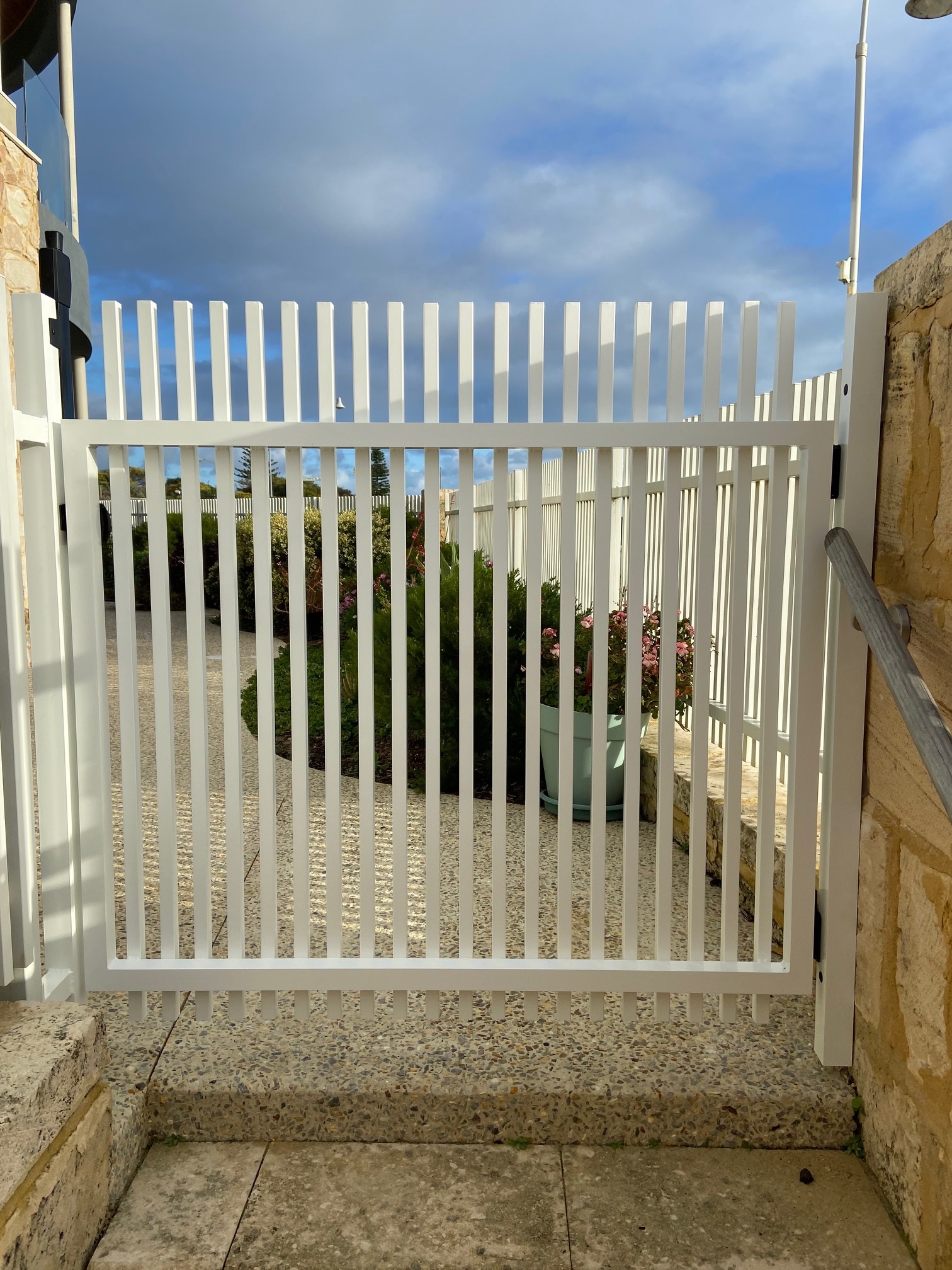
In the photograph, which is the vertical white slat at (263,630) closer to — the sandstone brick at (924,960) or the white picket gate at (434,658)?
the white picket gate at (434,658)

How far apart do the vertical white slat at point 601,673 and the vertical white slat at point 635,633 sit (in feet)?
0.19

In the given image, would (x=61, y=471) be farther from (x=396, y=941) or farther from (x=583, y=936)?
(x=583, y=936)

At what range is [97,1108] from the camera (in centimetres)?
187

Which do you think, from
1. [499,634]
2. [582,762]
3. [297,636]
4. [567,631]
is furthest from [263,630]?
[582,762]

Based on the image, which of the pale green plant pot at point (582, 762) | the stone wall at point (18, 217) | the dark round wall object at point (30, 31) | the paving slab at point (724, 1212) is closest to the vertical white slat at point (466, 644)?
the paving slab at point (724, 1212)

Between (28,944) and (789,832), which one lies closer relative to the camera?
(28,944)

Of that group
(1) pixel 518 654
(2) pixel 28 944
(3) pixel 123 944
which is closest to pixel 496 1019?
(2) pixel 28 944

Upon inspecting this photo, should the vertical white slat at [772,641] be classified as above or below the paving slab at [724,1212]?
above

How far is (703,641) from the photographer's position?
2.27 metres

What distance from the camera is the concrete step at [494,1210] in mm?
1815

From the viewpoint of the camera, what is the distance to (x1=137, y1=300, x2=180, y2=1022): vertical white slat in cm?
218

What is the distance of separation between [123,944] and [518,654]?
2.52m

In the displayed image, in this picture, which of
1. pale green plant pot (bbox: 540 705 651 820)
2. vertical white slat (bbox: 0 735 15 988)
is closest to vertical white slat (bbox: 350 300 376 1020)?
vertical white slat (bbox: 0 735 15 988)

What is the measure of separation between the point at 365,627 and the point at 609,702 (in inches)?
95.5
